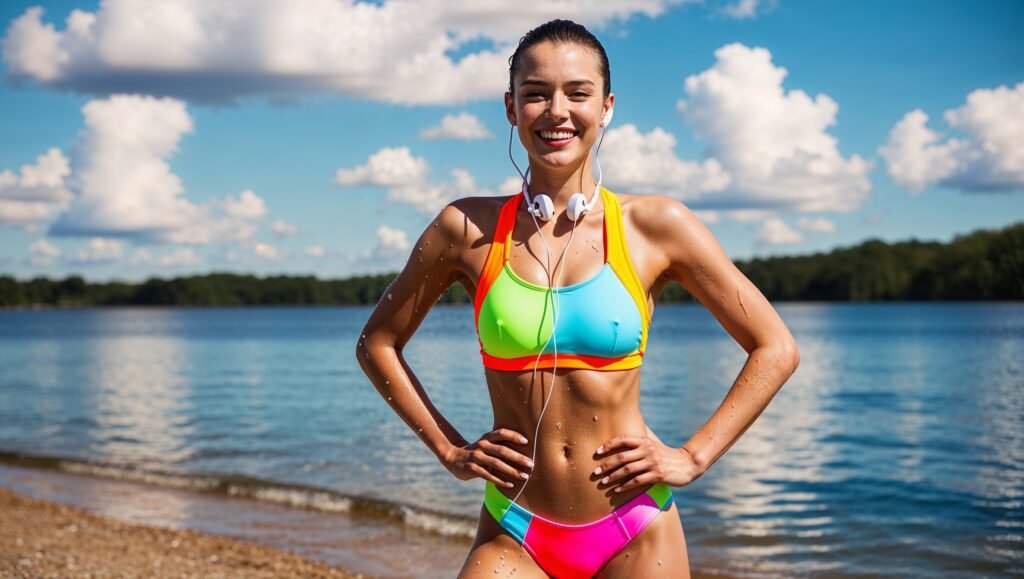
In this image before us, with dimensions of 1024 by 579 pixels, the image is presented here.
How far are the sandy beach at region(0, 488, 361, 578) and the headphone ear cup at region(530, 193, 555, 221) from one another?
787 centimetres

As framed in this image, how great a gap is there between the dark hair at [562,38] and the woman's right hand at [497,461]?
1.17m

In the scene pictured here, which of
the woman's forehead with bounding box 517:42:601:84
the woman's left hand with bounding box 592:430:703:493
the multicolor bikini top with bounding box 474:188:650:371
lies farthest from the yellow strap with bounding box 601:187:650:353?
the woman's forehead with bounding box 517:42:601:84

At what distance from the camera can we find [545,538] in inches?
119

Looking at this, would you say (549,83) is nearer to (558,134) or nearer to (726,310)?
(558,134)

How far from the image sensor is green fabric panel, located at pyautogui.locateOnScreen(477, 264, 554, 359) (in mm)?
2861

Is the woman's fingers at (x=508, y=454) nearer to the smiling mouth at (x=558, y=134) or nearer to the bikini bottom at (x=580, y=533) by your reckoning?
the bikini bottom at (x=580, y=533)

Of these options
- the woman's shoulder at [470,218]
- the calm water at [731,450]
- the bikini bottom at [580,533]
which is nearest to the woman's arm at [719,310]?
the bikini bottom at [580,533]

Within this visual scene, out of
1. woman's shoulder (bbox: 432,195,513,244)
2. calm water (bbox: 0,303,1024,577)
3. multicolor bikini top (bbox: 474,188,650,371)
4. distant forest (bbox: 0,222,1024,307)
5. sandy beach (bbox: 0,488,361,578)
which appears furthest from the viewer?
distant forest (bbox: 0,222,1024,307)

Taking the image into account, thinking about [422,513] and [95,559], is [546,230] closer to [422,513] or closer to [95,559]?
[95,559]

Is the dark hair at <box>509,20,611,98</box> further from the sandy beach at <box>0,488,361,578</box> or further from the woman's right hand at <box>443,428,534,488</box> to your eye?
the sandy beach at <box>0,488,361,578</box>

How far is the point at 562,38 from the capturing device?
2.96 metres

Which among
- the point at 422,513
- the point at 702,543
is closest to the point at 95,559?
the point at 422,513

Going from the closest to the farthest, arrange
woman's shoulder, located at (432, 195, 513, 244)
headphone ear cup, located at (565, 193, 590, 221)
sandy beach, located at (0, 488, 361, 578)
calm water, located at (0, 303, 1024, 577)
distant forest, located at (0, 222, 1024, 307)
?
headphone ear cup, located at (565, 193, 590, 221) → woman's shoulder, located at (432, 195, 513, 244) → sandy beach, located at (0, 488, 361, 578) → calm water, located at (0, 303, 1024, 577) → distant forest, located at (0, 222, 1024, 307)

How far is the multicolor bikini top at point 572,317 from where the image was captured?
9.36 ft
